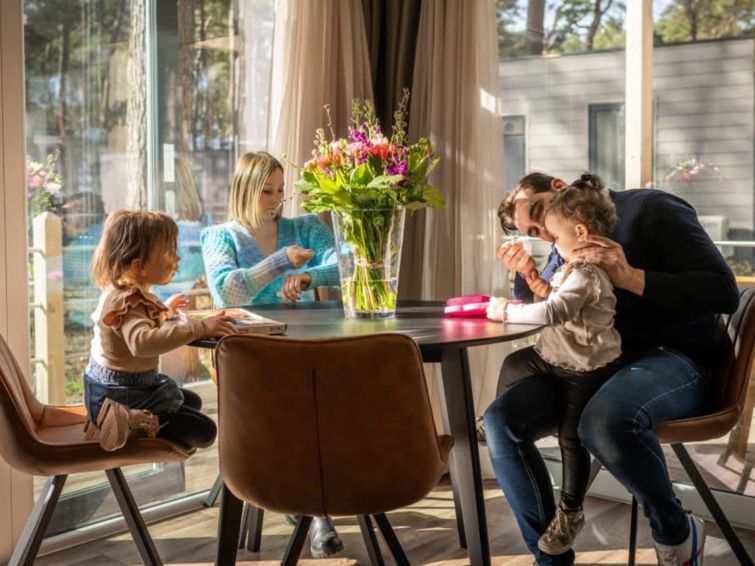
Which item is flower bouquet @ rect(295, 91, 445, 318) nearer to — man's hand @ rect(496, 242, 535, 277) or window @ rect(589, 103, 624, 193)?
man's hand @ rect(496, 242, 535, 277)

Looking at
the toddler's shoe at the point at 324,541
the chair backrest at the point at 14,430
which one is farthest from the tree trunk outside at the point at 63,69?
the toddler's shoe at the point at 324,541

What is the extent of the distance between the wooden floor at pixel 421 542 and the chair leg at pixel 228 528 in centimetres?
81

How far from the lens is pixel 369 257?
2.49 m

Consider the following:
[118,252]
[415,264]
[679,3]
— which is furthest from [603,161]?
[118,252]

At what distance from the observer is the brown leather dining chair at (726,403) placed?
7.80 ft

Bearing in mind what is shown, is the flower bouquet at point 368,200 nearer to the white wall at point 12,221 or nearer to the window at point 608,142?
the white wall at point 12,221

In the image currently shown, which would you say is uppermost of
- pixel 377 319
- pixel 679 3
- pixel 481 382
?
pixel 679 3

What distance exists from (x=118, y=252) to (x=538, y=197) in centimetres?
117

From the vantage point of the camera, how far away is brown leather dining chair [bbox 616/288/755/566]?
2.38 meters

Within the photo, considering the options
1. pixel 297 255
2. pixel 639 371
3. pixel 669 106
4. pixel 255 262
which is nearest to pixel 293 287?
pixel 297 255

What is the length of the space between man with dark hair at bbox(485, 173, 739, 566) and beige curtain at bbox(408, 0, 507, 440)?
2.78 ft

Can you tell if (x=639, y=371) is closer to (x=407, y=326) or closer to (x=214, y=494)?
(x=407, y=326)

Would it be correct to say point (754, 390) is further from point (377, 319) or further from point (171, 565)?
point (171, 565)

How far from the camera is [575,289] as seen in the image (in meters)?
2.31
